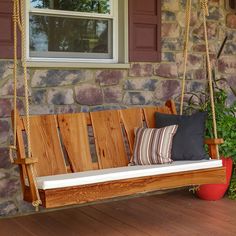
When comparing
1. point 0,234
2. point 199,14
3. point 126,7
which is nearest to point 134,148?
point 0,234

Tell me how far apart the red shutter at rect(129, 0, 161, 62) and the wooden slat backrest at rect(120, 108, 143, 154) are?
0.80 metres

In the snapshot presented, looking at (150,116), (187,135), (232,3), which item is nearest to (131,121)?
(150,116)

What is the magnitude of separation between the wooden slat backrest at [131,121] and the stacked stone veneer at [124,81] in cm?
56

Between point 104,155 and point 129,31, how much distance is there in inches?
56.8

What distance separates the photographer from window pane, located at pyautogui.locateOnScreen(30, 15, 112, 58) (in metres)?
4.26

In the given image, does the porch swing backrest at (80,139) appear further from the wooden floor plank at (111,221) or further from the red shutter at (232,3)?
the red shutter at (232,3)

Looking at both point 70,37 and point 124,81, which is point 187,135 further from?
point 70,37

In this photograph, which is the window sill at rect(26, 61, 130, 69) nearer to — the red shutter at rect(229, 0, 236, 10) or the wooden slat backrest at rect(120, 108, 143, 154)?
the wooden slat backrest at rect(120, 108, 143, 154)

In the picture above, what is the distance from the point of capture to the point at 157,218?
3.84 meters

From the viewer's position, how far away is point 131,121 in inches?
154

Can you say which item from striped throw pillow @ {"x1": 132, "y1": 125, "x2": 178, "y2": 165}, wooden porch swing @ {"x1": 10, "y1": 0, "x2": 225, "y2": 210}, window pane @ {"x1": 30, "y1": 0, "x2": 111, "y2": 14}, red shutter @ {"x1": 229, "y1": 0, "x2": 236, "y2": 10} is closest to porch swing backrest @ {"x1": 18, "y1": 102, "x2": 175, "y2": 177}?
wooden porch swing @ {"x1": 10, "y1": 0, "x2": 225, "y2": 210}

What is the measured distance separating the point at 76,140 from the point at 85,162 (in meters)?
0.19

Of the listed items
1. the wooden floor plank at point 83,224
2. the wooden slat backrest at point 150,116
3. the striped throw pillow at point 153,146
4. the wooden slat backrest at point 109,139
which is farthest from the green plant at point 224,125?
the wooden floor plank at point 83,224

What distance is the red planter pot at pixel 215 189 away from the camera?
430 cm
